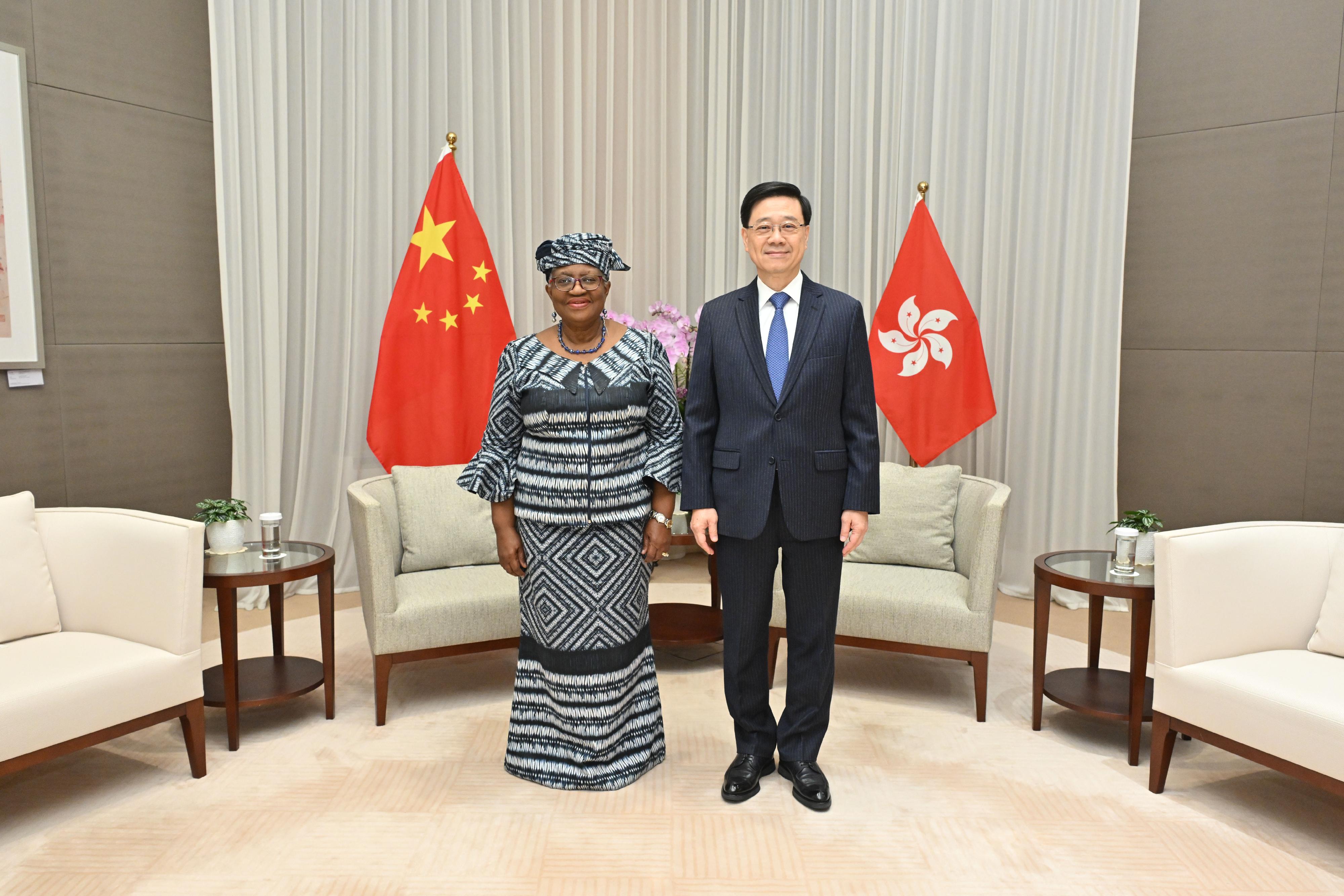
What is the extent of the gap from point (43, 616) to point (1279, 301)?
16.0 feet

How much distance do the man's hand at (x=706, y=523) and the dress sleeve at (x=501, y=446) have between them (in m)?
0.54

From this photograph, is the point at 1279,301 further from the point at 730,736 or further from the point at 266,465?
the point at 266,465

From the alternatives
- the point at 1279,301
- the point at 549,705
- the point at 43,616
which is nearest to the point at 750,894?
the point at 549,705

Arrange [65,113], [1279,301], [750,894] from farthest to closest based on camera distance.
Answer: [1279,301] < [65,113] < [750,894]

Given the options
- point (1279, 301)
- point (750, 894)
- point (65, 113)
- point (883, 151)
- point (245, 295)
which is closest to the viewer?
point (750, 894)

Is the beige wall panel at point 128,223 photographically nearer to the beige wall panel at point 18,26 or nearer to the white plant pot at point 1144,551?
the beige wall panel at point 18,26

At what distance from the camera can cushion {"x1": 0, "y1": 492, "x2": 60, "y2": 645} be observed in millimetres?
2875

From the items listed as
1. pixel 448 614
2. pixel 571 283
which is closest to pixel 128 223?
pixel 448 614

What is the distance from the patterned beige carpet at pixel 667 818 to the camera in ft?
7.77

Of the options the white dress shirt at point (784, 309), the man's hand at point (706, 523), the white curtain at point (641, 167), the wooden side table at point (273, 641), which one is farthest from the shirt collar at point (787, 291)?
the white curtain at point (641, 167)

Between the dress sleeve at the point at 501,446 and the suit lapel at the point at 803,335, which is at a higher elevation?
the suit lapel at the point at 803,335

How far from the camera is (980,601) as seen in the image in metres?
3.37

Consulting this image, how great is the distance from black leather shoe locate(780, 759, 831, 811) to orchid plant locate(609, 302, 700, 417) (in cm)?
193

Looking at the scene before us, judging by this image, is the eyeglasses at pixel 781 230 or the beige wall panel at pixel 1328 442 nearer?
the eyeglasses at pixel 781 230
